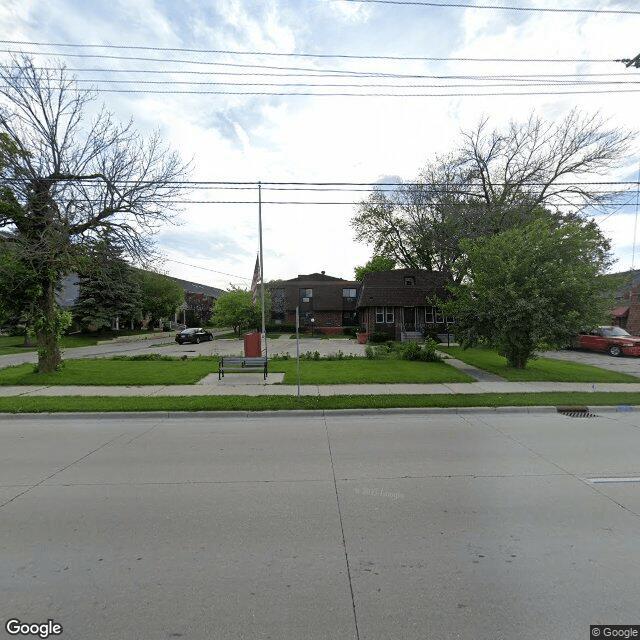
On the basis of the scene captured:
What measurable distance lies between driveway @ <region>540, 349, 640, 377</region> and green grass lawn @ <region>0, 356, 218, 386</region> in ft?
51.0

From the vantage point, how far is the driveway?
15.4m

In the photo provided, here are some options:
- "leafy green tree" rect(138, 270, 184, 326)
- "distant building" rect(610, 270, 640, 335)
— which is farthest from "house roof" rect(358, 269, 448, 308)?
"leafy green tree" rect(138, 270, 184, 326)

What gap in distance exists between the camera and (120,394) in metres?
10.2

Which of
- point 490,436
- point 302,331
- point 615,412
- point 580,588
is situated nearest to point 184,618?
point 580,588

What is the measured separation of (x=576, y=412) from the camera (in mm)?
8594

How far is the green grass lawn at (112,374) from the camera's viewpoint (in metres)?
11.8

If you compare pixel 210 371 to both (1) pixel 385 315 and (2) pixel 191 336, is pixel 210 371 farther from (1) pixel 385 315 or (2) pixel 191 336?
(1) pixel 385 315

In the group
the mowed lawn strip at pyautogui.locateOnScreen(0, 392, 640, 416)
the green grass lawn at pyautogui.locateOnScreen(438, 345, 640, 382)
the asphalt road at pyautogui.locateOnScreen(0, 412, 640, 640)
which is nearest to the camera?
the asphalt road at pyautogui.locateOnScreen(0, 412, 640, 640)

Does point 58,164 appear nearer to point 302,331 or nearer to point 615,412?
point 615,412

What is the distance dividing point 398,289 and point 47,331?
27.2 meters

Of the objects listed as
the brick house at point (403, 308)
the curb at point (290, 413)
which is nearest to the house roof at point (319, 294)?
the brick house at point (403, 308)

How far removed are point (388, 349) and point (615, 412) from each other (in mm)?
10800

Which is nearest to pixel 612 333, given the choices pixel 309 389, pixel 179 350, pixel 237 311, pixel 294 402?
pixel 309 389

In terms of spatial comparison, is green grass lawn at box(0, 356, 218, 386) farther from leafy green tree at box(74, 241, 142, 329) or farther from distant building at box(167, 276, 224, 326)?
distant building at box(167, 276, 224, 326)
